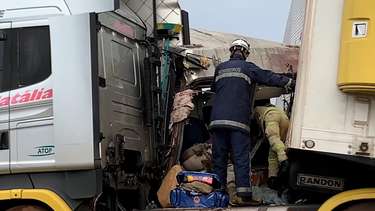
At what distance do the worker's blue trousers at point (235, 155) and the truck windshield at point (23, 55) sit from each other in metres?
1.74

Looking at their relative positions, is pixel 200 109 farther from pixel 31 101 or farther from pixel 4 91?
pixel 4 91

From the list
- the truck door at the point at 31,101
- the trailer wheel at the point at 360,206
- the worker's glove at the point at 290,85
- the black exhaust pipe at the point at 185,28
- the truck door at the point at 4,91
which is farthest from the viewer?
the black exhaust pipe at the point at 185,28

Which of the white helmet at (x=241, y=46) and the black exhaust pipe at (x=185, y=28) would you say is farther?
the black exhaust pipe at (x=185, y=28)

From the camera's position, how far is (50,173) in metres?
6.29

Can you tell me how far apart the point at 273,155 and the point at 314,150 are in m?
1.41

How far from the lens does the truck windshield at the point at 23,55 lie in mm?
6320

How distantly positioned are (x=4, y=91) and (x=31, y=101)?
28cm

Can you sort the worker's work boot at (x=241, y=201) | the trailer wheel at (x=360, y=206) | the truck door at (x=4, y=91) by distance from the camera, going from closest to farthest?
1. the trailer wheel at (x=360, y=206)
2. the truck door at (x=4, y=91)
3. the worker's work boot at (x=241, y=201)

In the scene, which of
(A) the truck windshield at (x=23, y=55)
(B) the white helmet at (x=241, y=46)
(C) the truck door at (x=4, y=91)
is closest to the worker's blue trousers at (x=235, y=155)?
(B) the white helmet at (x=241, y=46)

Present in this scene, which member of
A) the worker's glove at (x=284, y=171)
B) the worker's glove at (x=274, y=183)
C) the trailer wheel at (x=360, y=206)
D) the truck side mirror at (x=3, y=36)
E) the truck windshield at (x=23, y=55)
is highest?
the truck side mirror at (x=3, y=36)

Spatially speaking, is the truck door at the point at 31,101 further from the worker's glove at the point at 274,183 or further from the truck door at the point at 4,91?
the worker's glove at the point at 274,183

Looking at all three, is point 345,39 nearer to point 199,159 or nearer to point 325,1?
point 325,1

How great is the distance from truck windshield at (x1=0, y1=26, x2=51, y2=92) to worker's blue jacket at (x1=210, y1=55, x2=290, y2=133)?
1658 mm

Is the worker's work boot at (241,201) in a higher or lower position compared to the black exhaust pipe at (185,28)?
lower
